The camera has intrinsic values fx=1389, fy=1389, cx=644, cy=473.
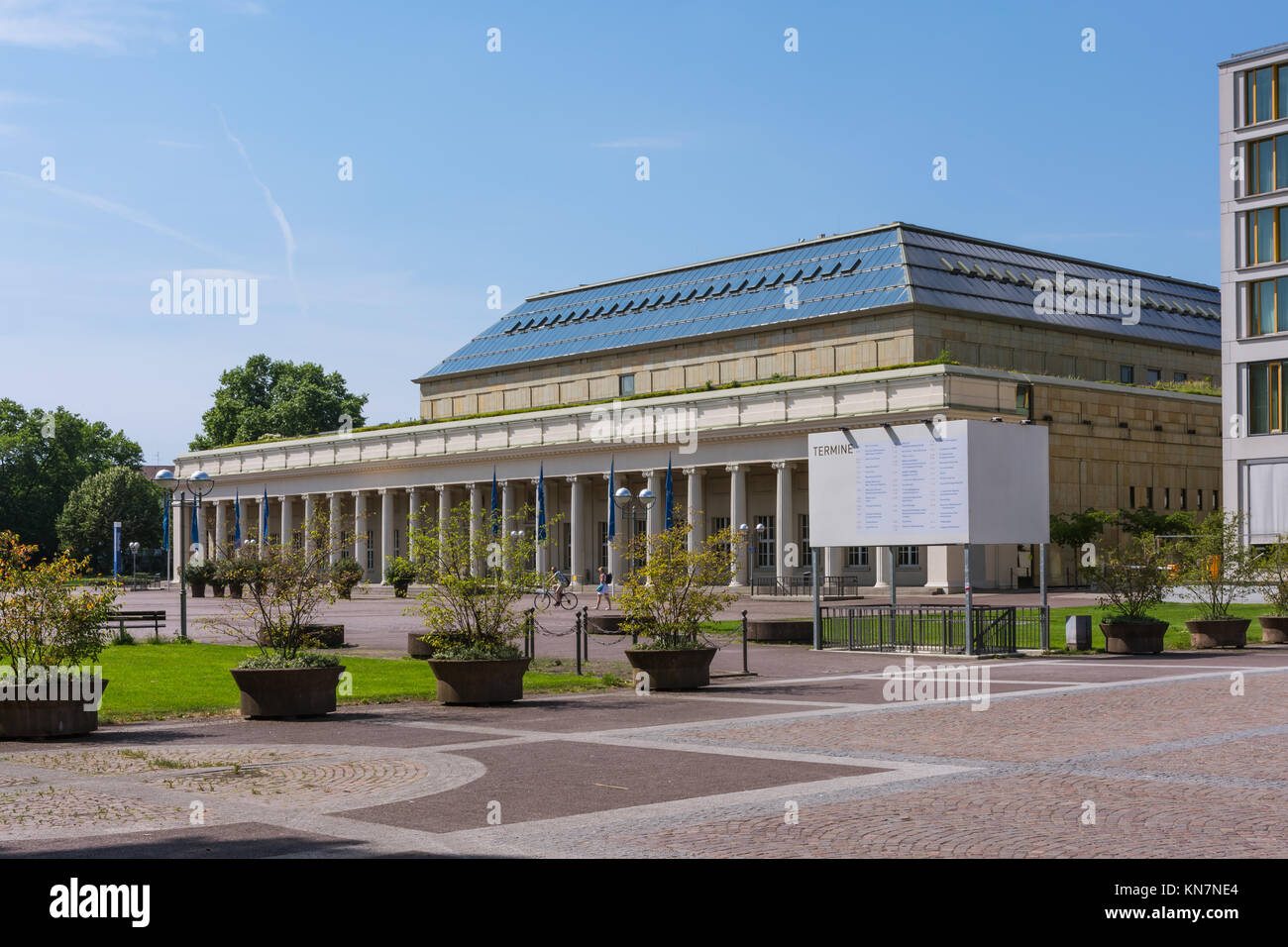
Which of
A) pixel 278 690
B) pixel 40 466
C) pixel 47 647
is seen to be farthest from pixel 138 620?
pixel 40 466

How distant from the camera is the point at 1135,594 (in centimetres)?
3123

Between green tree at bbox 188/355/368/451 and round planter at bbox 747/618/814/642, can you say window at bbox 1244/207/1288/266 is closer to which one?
round planter at bbox 747/618/814/642

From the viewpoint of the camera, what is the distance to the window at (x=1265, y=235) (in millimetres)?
58031

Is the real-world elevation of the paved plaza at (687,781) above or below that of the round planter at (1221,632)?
above

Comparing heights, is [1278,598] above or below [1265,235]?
below

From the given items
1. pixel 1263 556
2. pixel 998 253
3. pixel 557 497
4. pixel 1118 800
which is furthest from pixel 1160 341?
pixel 1118 800

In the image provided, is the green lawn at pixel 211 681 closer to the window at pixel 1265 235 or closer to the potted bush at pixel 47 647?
the potted bush at pixel 47 647

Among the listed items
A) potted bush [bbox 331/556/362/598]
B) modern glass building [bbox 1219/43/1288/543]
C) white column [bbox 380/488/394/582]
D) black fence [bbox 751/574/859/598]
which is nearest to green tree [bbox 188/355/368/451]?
white column [bbox 380/488/394/582]

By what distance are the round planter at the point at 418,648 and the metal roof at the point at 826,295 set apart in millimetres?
52990

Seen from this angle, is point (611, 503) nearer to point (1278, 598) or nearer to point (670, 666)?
point (1278, 598)

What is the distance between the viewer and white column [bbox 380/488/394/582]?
9644 cm

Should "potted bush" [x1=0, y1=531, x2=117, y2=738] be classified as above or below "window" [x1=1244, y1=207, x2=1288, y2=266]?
below

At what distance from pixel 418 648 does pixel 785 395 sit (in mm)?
45291

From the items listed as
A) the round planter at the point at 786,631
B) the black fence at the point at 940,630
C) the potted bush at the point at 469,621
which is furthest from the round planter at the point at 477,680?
the round planter at the point at 786,631
